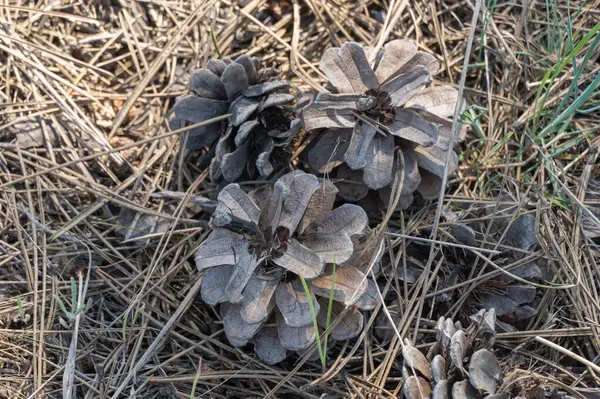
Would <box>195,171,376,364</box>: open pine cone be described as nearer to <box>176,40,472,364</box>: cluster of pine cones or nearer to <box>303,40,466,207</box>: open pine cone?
<box>176,40,472,364</box>: cluster of pine cones

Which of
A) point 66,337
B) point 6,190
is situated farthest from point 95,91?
point 66,337

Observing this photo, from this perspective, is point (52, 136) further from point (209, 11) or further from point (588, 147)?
point (588, 147)

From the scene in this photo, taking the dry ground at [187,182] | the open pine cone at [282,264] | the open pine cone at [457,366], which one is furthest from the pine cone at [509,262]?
the open pine cone at [282,264]

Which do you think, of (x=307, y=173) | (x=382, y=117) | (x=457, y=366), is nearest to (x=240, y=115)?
(x=307, y=173)

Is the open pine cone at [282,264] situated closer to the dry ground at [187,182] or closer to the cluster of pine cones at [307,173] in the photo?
the cluster of pine cones at [307,173]

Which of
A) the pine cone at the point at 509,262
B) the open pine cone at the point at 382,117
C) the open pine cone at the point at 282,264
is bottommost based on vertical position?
the pine cone at the point at 509,262

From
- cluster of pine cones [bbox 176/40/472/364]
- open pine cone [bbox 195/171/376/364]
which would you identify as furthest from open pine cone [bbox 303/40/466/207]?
open pine cone [bbox 195/171/376/364]

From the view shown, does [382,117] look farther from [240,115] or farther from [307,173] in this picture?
[240,115]
